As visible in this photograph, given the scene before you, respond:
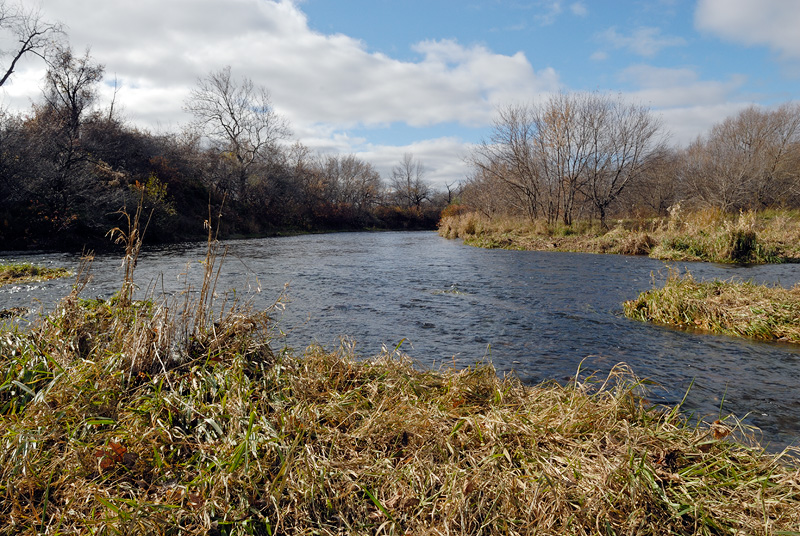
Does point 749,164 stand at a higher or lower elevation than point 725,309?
higher

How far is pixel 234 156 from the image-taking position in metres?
47.7

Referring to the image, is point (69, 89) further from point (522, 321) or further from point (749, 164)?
point (749, 164)

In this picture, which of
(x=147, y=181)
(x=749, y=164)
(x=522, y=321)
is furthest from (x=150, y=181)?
(x=749, y=164)

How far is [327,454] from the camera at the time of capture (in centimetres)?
312

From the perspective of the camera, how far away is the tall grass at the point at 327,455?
8.25 feet

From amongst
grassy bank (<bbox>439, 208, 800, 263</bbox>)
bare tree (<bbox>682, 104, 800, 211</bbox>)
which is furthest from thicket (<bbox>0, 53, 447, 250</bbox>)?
bare tree (<bbox>682, 104, 800, 211</bbox>)

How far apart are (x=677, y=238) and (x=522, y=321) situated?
14.0 metres

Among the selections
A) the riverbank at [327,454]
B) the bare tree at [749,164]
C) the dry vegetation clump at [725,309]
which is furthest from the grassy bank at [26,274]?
the bare tree at [749,164]

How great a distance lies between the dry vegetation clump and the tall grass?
14.6ft

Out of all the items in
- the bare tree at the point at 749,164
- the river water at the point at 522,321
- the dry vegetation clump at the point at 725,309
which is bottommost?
the river water at the point at 522,321

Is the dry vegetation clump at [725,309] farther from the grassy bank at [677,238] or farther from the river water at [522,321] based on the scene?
the grassy bank at [677,238]

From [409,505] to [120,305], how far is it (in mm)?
3978

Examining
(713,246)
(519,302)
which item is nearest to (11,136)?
(519,302)

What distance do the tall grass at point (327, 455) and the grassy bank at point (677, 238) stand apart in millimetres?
16030
